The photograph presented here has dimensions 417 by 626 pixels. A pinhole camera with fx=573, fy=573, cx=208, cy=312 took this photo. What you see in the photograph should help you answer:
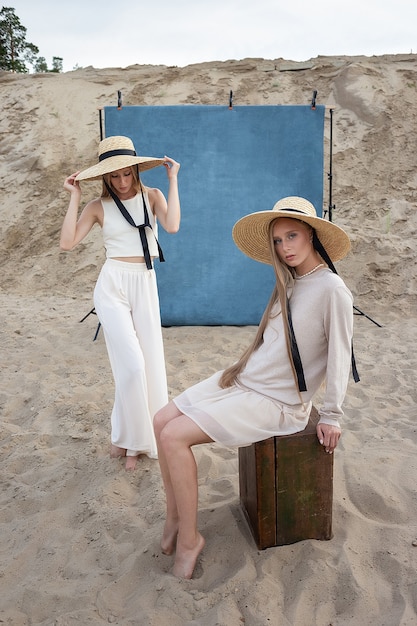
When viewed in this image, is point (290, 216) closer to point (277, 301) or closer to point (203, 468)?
point (277, 301)

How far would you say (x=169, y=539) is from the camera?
2.38 meters

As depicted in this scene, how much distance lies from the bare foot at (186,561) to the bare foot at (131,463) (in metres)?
0.93

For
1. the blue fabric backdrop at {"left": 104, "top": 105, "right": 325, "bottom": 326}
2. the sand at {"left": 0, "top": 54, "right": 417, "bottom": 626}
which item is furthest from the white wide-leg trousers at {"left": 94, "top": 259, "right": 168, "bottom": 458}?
the blue fabric backdrop at {"left": 104, "top": 105, "right": 325, "bottom": 326}

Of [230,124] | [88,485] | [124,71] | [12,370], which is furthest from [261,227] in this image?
[124,71]

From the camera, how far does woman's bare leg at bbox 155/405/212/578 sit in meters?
2.16

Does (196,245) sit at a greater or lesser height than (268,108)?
lesser

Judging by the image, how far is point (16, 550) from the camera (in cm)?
251

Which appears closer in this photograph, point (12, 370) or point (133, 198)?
point (133, 198)

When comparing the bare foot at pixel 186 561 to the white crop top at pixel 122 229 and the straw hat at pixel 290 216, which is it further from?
the white crop top at pixel 122 229

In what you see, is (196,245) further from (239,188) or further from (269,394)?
(269,394)

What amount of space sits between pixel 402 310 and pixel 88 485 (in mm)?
4856

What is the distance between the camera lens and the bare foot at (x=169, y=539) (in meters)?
2.38

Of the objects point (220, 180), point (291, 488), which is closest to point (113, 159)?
point (291, 488)

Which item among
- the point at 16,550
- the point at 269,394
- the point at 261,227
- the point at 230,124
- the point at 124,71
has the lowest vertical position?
the point at 16,550
